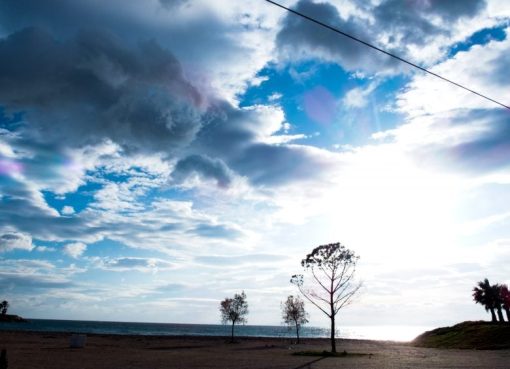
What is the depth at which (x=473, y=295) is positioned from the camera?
89062mm

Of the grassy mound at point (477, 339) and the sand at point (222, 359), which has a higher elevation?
the grassy mound at point (477, 339)

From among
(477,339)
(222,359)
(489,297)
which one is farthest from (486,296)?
(222,359)

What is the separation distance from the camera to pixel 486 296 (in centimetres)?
8688

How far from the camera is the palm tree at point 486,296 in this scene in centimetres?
8544

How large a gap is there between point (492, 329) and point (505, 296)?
75.7 ft

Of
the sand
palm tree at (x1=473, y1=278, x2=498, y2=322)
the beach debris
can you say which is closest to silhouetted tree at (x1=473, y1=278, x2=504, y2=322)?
palm tree at (x1=473, y1=278, x2=498, y2=322)

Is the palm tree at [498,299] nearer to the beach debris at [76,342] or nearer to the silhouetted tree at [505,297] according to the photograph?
the silhouetted tree at [505,297]

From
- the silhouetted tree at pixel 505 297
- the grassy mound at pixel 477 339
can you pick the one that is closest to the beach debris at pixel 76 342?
the grassy mound at pixel 477 339

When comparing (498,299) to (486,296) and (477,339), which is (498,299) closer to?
(486,296)

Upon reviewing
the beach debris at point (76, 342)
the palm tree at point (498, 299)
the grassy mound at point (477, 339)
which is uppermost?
the palm tree at point (498, 299)

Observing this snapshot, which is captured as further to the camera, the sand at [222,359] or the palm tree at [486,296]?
the palm tree at [486,296]

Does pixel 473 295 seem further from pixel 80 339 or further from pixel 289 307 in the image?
pixel 80 339

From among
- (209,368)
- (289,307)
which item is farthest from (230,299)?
(209,368)

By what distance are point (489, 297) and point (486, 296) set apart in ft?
2.24
